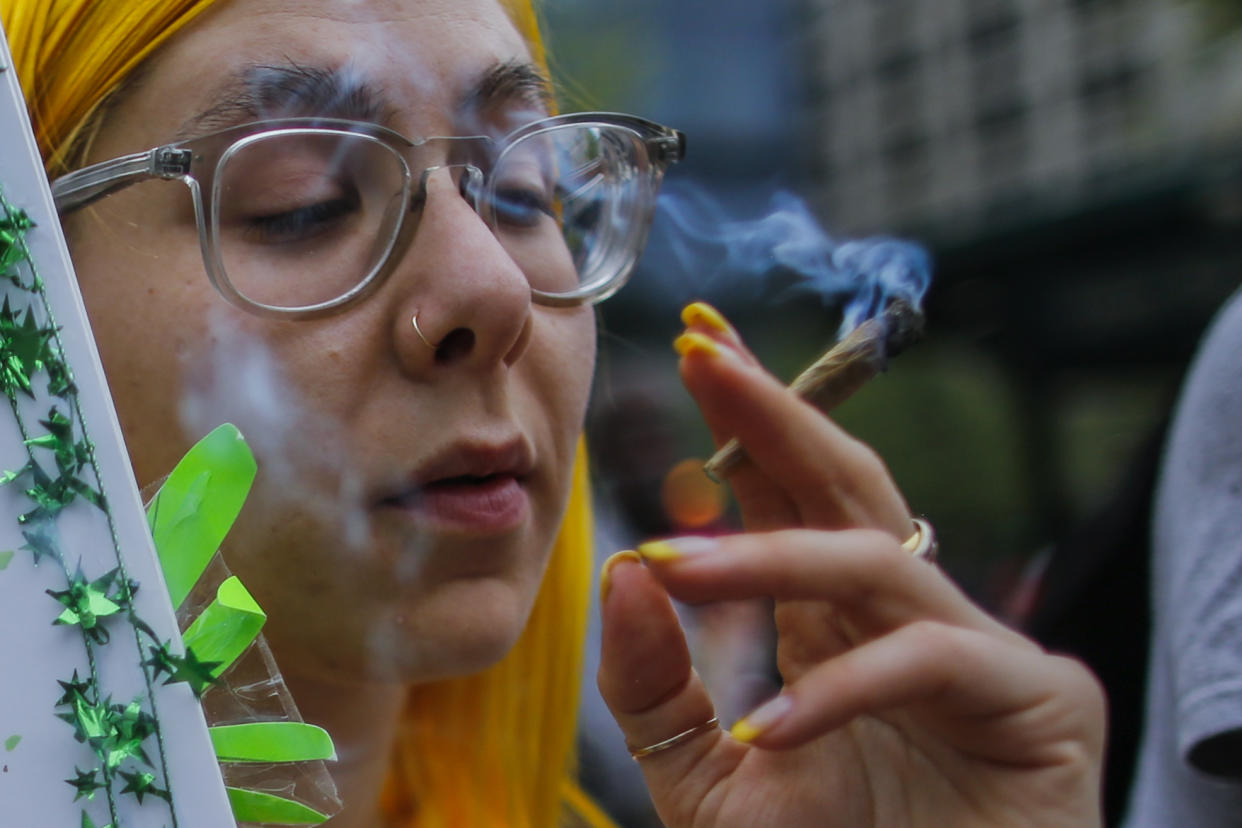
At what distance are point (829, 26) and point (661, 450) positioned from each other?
59 centimetres

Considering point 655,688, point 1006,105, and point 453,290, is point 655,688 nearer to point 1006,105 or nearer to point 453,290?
point 453,290

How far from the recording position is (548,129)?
80 cm

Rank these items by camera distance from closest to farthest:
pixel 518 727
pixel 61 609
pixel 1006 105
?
pixel 61 609
pixel 518 727
pixel 1006 105

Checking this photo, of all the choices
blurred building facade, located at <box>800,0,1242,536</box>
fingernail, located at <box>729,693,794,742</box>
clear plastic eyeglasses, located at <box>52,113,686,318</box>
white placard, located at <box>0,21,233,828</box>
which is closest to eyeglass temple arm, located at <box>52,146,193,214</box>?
clear plastic eyeglasses, located at <box>52,113,686,318</box>

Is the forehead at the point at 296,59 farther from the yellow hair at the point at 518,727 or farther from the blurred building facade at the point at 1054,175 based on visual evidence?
the blurred building facade at the point at 1054,175

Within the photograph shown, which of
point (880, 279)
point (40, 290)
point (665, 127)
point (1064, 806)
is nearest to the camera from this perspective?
point (40, 290)

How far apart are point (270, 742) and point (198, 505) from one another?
14 centimetres

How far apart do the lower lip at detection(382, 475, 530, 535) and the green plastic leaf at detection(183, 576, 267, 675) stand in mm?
138

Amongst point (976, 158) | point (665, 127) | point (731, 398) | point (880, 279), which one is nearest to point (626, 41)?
point (665, 127)

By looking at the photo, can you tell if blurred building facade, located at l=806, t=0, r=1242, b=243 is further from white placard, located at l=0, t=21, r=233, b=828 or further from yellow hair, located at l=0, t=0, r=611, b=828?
white placard, located at l=0, t=21, r=233, b=828

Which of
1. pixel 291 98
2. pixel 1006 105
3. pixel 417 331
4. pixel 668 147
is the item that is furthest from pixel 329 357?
pixel 1006 105

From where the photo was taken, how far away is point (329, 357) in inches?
26.7

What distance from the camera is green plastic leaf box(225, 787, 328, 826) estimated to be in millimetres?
604

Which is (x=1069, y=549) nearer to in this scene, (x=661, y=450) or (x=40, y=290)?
(x=661, y=450)
